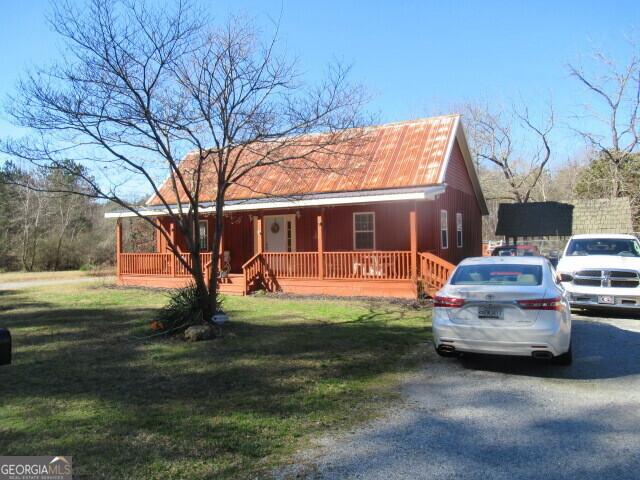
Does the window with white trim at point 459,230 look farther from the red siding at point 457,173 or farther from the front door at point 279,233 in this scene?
the front door at point 279,233

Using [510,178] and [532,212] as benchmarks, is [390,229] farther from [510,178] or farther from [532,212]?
[510,178]

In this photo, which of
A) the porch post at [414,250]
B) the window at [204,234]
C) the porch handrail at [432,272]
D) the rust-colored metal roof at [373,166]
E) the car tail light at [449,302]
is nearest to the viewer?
the car tail light at [449,302]

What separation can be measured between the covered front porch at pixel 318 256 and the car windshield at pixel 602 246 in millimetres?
3132

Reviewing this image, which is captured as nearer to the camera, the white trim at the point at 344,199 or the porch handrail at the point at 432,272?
the porch handrail at the point at 432,272

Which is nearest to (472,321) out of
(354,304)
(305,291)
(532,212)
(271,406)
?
(271,406)

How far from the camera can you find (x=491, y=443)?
4234mm

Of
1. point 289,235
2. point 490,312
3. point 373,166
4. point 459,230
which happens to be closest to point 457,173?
point 459,230

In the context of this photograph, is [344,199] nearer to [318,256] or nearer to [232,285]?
[318,256]

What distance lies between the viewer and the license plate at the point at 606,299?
10430 millimetres

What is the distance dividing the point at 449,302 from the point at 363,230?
10979 mm

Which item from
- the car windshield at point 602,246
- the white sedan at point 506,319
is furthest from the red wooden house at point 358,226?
the white sedan at point 506,319

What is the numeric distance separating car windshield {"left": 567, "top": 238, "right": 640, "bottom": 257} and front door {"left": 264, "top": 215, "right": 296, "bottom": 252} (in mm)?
9392

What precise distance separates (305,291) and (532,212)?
1380 centimetres

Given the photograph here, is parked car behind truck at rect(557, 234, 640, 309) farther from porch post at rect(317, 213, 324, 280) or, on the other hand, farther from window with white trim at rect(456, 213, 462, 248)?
window with white trim at rect(456, 213, 462, 248)
